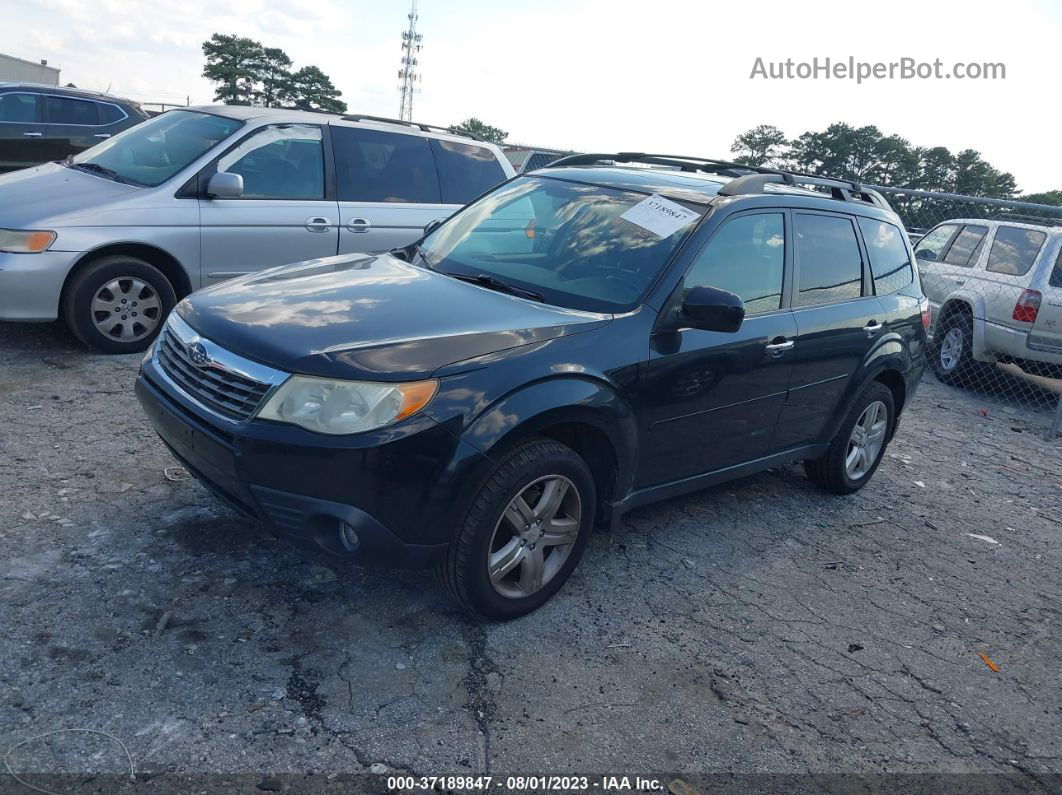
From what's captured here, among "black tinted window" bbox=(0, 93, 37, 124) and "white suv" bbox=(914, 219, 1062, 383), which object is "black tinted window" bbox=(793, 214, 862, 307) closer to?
"white suv" bbox=(914, 219, 1062, 383)

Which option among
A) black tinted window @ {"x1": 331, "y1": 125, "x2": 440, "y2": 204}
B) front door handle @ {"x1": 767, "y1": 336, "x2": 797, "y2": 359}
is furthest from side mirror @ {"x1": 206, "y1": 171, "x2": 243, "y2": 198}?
front door handle @ {"x1": 767, "y1": 336, "x2": 797, "y2": 359}

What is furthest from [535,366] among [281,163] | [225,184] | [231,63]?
[231,63]

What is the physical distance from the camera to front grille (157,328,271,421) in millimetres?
3127

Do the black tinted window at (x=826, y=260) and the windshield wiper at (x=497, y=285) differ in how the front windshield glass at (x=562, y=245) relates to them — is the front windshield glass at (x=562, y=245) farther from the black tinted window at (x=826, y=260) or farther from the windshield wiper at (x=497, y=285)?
the black tinted window at (x=826, y=260)

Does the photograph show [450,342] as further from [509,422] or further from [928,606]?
[928,606]

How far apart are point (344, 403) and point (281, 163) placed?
427 centimetres

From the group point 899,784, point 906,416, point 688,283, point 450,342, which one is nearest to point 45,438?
point 450,342

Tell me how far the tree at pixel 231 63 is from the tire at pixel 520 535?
6586 centimetres

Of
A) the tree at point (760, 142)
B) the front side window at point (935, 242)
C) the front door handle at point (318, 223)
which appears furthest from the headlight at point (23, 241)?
the tree at point (760, 142)

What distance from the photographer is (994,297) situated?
901 cm

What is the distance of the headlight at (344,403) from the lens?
3.00m

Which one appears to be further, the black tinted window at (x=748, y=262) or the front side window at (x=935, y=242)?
the front side window at (x=935, y=242)

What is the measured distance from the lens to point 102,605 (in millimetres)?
3275

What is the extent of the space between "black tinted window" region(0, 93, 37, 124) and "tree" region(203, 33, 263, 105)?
55788 millimetres
